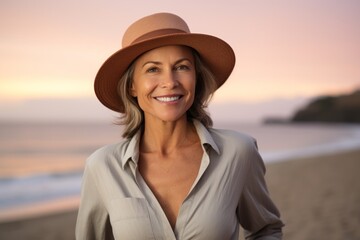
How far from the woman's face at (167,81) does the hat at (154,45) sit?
0.04m

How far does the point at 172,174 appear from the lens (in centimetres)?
204

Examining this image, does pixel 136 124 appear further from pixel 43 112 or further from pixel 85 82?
pixel 43 112

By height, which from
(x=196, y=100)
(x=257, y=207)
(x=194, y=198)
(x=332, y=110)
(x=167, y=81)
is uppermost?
(x=167, y=81)

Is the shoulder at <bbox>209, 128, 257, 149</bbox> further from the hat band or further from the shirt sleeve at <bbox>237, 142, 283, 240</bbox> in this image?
the hat band

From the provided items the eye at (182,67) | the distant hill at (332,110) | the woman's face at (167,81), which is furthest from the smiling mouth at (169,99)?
the distant hill at (332,110)

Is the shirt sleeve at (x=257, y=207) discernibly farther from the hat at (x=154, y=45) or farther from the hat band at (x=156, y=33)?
the hat band at (x=156, y=33)

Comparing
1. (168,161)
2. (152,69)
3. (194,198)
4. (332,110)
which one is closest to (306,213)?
(168,161)

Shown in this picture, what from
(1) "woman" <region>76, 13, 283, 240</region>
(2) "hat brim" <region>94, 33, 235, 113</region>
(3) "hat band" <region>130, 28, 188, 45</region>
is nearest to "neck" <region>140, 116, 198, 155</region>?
(1) "woman" <region>76, 13, 283, 240</region>

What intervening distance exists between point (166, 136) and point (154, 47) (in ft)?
1.38

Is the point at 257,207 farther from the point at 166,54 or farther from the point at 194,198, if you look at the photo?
the point at 166,54

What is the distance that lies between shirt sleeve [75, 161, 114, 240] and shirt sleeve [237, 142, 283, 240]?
59 cm

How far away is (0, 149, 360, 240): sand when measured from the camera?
6.22 metres

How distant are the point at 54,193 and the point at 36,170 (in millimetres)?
4882

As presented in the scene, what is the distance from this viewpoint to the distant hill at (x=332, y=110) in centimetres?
5385
